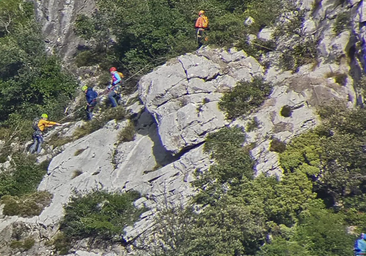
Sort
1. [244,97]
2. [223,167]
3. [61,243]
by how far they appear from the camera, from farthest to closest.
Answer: [244,97]
[61,243]
[223,167]

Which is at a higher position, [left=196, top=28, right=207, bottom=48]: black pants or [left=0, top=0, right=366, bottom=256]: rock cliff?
[left=196, top=28, right=207, bottom=48]: black pants

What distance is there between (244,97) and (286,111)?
6.50ft

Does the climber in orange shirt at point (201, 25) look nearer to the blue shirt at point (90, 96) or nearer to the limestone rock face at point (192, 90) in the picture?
the limestone rock face at point (192, 90)

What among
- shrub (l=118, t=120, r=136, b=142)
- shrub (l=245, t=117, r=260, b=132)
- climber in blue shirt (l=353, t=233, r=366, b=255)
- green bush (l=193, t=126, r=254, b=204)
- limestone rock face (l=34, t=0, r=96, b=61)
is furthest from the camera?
limestone rock face (l=34, t=0, r=96, b=61)

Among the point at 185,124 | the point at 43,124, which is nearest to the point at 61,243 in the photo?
the point at 185,124

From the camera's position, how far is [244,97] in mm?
21953

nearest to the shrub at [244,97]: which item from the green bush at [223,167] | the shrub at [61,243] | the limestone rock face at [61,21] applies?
the green bush at [223,167]

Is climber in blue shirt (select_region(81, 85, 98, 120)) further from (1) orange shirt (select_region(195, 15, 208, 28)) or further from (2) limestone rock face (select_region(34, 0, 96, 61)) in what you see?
(2) limestone rock face (select_region(34, 0, 96, 61))

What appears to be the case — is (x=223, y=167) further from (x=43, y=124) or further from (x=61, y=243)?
(x=43, y=124)

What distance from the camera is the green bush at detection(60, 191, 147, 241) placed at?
19.9 m

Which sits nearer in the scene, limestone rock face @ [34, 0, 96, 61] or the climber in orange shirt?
the climber in orange shirt

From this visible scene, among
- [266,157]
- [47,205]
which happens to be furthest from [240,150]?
[47,205]

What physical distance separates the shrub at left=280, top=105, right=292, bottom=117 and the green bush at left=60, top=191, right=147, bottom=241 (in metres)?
6.17

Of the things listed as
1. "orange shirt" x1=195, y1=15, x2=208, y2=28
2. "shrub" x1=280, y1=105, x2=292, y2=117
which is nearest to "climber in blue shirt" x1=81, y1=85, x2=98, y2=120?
"orange shirt" x1=195, y1=15, x2=208, y2=28
